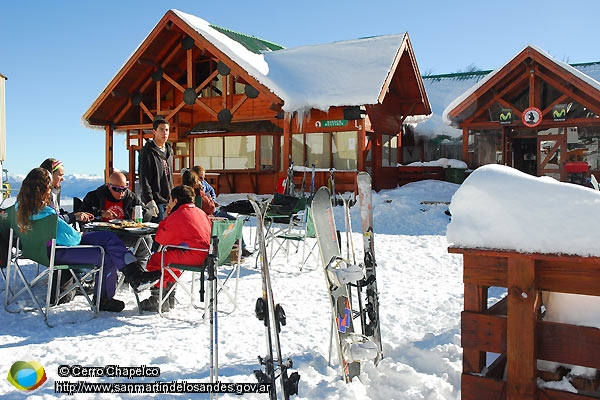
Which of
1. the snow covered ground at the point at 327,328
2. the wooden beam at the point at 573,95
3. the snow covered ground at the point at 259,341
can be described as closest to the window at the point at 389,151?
the wooden beam at the point at 573,95

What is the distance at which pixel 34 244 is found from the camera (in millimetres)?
4547

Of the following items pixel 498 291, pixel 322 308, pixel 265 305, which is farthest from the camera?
pixel 498 291

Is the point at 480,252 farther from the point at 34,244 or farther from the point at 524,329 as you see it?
the point at 34,244

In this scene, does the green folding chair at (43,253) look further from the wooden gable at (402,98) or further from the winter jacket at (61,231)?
the wooden gable at (402,98)

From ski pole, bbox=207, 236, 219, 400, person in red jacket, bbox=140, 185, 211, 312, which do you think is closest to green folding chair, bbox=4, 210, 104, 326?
person in red jacket, bbox=140, 185, 211, 312

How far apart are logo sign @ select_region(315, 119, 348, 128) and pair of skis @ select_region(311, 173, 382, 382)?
11606mm

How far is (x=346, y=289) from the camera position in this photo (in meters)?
3.48

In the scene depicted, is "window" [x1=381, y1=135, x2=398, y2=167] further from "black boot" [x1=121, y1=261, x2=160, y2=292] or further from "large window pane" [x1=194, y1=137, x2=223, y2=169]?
"black boot" [x1=121, y1=261, x2=160, y2=292]

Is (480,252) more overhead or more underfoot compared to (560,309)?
more overhead

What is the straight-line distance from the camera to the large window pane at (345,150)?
15.8 metres

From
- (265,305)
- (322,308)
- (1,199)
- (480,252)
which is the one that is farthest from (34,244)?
(1,199)

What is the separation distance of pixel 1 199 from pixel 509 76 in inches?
555

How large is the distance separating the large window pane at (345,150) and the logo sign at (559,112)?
19.3ft

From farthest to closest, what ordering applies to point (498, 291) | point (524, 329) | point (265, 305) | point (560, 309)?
1. point (498, 291)
2. point (265, 305)
3. point (560, 309)
4. point (524, 329)
